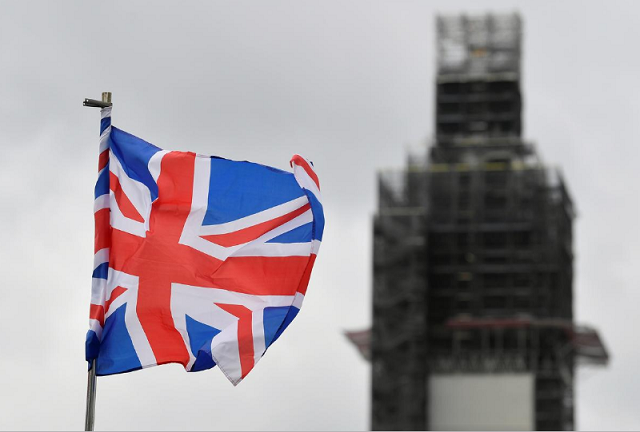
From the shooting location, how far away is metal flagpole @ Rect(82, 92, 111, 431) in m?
20.5

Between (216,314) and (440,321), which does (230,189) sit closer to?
(216,314)

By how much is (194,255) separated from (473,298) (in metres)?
105

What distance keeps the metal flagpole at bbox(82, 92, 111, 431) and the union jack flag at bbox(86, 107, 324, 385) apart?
0.19 metres

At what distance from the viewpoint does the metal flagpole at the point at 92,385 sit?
2052cm

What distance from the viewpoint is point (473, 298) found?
126 metres

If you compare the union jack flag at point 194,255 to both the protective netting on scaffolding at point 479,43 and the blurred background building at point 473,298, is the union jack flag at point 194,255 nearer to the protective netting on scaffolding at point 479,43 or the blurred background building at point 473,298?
the blurred background building at point 473,298

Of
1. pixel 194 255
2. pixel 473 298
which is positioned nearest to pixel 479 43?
pixel 473 298

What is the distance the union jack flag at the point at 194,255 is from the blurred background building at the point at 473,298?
9857cm

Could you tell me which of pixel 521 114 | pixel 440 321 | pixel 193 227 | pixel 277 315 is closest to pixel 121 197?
pixel 193 227

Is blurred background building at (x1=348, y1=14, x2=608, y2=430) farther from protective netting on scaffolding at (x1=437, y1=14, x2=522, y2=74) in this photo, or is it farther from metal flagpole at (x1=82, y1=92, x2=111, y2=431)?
metal flagpole at (x1=82, y1=92, x2=111, y2=431)

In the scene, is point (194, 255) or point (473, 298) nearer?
point (194, 255)

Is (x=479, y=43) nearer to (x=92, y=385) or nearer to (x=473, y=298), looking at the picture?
(x=473, y=298)

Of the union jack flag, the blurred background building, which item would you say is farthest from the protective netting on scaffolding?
the union jack flag

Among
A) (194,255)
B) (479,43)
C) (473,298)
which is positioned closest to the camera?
(194,255)
